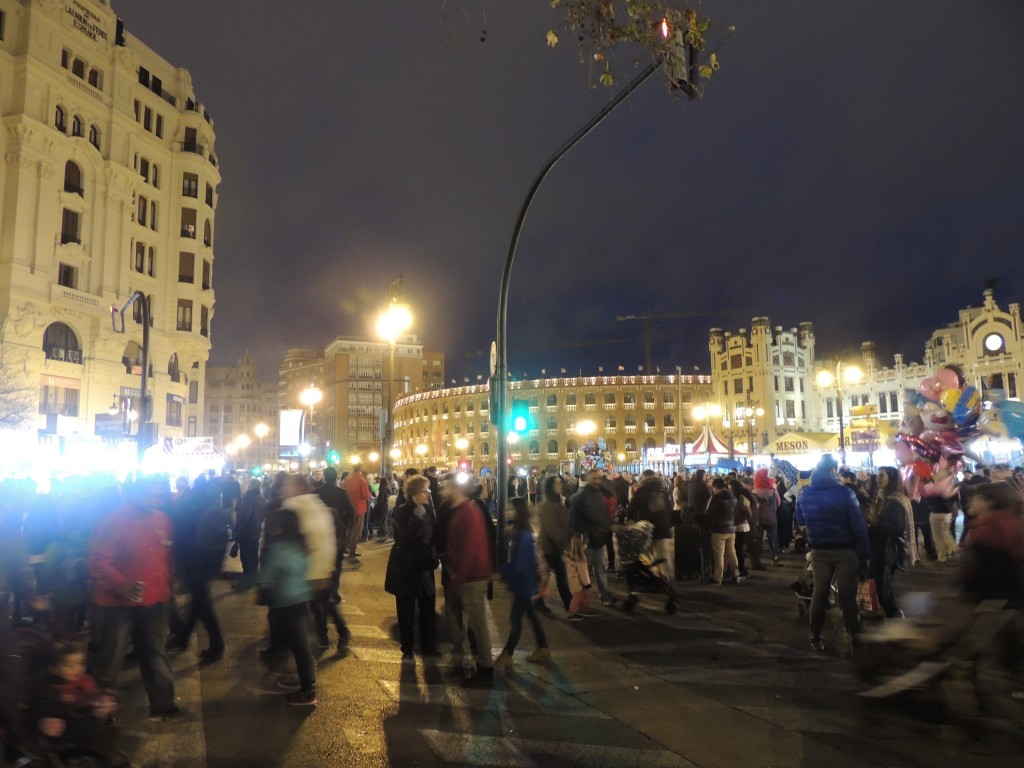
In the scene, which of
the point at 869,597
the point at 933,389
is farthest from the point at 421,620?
the point at 933,389

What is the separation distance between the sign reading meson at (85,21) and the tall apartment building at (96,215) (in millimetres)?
67

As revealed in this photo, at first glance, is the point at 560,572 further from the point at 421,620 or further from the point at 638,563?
the point at 421,620

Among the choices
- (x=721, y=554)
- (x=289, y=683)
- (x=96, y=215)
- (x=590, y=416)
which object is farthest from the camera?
(x=590, y=416)

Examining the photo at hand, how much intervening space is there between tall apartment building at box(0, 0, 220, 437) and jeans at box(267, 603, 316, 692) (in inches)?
965

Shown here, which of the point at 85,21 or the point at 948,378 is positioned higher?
the point at 85,21

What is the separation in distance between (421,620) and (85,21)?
131 feet

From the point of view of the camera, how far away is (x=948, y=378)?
829 inches

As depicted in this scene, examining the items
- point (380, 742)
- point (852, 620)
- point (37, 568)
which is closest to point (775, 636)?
point (852, 620)

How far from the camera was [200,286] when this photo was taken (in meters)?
42.5

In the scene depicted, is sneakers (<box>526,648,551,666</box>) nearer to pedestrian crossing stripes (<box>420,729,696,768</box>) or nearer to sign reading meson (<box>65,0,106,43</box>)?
pedestrian crossing stripes (<box>420,729,696,768</box>)

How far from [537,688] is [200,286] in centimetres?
4141

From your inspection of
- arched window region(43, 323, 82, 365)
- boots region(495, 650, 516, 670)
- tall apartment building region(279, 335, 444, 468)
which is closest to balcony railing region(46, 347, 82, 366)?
arched window region(43, 323, 82, 365)

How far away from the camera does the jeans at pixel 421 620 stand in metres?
7.75

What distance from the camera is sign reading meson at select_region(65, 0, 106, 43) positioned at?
3476cm
